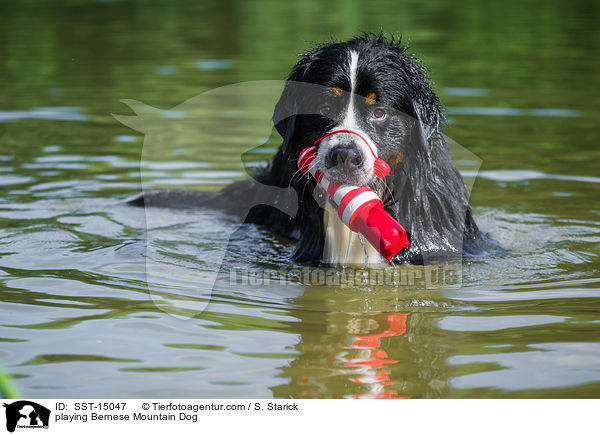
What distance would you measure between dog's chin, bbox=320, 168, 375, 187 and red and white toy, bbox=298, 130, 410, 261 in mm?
33

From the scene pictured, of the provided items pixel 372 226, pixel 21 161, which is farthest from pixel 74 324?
pixel 21 161

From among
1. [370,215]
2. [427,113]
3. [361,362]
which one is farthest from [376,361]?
[427,113]

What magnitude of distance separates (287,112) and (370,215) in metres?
0.99

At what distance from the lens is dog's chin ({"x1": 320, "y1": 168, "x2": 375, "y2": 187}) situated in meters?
4.62

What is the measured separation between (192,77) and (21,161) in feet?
16.5

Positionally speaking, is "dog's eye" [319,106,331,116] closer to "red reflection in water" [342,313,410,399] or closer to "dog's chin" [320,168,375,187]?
"dog's chin" [320,168,375,187]

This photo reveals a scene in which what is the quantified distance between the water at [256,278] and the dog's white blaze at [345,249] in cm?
16

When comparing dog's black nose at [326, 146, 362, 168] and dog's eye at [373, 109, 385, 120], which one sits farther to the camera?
dog's eye at [373, 109, 385, 120]

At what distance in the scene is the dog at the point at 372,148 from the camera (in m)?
4.71
